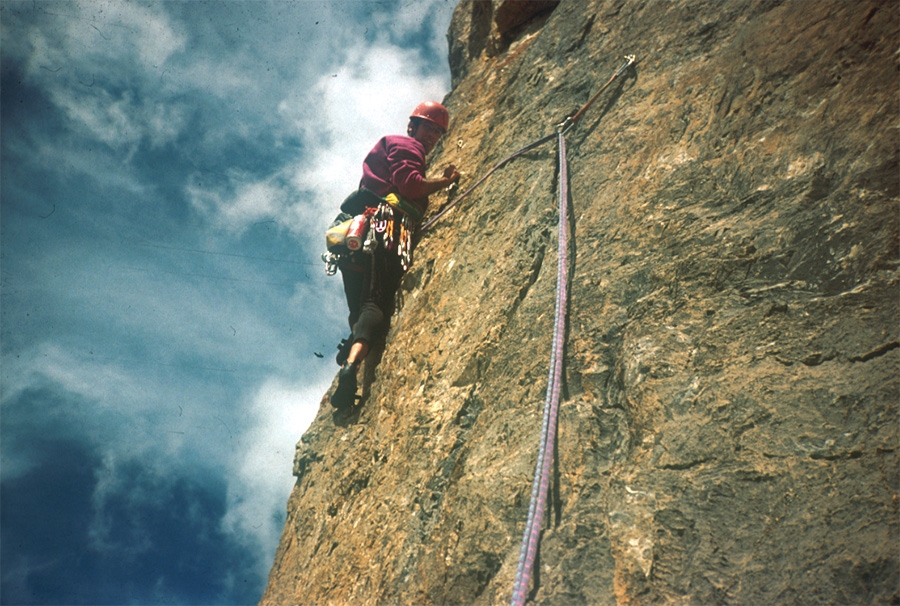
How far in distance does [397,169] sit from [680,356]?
2.88 metres

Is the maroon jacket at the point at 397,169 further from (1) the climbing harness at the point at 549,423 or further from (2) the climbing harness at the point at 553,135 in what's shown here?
(1) the climbing harness at the point at 549,423

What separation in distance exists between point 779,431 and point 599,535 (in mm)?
577

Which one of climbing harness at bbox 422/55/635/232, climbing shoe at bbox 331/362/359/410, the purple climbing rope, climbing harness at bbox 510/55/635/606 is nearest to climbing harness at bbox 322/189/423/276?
climbing harness at bbox 422/55/635/232

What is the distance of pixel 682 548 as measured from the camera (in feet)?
4.95

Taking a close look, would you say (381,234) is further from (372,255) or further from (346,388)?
(346,388)

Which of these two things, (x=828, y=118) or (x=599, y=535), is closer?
(x=599, y=535)

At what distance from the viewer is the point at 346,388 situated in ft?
12.8

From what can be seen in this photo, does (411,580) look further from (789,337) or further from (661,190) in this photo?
(661,190)

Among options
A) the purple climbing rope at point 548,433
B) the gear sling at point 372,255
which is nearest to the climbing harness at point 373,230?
the gear sling at point 372,255

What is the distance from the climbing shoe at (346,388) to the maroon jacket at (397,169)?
1.34 metres

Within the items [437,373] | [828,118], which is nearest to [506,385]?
[437,373]

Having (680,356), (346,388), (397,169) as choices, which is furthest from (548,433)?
(397,169)

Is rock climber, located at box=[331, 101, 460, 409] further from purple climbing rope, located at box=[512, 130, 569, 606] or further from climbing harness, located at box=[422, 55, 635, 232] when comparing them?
purple climbing rope, located at box=[512, 130, 569, 606]

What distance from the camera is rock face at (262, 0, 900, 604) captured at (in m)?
1.44
